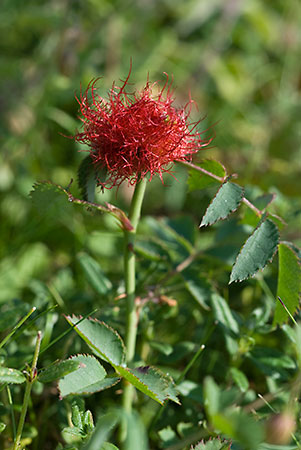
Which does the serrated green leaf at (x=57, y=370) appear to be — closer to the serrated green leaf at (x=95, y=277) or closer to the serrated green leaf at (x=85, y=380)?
the serrated green leaf at (x=85, y=380)

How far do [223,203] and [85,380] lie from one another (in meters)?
0.52

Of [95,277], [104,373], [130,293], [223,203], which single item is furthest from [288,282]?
[95,277]

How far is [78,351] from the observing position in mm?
1354

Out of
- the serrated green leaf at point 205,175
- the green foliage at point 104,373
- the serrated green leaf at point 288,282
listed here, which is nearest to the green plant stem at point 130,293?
the green foliage at point 104,373

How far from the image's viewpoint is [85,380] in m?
1.04

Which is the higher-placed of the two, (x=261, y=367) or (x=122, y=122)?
(x=122, y=122)

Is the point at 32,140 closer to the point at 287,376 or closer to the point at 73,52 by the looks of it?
the point at 73,52

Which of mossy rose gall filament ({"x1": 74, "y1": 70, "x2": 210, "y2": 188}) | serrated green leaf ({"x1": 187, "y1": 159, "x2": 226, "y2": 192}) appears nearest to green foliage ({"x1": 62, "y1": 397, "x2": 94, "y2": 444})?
mossy rose gall filament ({"x1": 74, "y1": 70, "x2": 210, "y2": 188})

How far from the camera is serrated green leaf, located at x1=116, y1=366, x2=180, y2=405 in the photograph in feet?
3.29

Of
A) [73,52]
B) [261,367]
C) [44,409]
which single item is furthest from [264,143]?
[44,409]

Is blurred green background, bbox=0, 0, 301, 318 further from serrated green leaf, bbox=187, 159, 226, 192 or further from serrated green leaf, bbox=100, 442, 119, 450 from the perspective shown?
serrated green leaf, bbox=100, 442, 119, 450

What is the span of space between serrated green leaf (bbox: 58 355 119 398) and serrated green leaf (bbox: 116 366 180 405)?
4cm

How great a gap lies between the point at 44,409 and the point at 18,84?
2040mm

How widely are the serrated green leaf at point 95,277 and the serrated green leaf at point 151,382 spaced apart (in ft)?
1.55
